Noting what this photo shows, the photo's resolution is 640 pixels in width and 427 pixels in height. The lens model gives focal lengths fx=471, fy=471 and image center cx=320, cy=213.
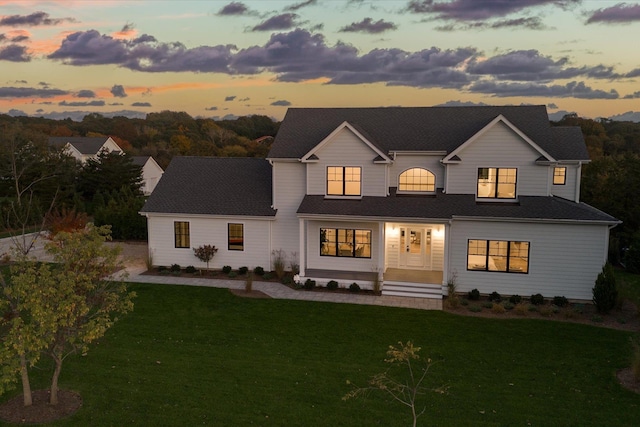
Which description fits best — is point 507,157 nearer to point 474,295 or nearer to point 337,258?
point 474,295

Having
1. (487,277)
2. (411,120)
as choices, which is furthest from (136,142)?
(487,277)

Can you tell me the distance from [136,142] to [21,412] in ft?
310

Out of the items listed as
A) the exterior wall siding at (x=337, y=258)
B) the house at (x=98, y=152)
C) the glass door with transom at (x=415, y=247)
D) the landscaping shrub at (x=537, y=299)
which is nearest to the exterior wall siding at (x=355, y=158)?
the exterior wall siding at (x=337, y=258)

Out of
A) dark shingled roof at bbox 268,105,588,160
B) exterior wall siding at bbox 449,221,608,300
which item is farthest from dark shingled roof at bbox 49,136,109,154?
exterior wall siding at bbox 449,221,608,300

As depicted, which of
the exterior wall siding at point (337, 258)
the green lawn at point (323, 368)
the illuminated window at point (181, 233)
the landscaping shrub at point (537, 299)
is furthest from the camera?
the illuminated window at point (181, 233)

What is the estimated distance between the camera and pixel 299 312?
60.5 ft

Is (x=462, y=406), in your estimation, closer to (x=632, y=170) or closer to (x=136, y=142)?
(x=632, y=170)

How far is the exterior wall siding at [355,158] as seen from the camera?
2233 cm

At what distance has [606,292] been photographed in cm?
1800

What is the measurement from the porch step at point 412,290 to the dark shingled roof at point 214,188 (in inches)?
266

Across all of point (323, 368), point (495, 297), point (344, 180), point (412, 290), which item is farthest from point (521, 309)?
point (344, 180)

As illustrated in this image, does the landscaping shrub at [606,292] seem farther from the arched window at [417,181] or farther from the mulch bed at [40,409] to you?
the mulch bed at [40,409]

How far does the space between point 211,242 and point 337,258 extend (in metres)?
6.61

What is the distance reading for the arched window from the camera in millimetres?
22672
